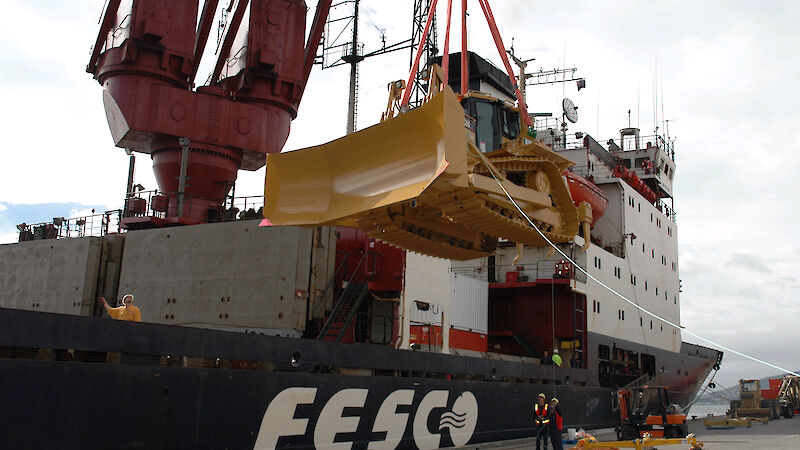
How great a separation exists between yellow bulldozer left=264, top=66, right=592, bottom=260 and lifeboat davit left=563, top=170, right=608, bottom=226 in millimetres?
6538

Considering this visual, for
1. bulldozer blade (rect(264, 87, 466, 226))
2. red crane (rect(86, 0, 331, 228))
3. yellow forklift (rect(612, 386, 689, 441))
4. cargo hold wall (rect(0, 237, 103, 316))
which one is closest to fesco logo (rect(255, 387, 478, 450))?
bulldozer blade (rect(264, 87, 466, 226))

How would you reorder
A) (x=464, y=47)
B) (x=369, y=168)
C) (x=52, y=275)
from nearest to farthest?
(x=369, y=168) → (x=464, y=47) → (x=52, y=275)

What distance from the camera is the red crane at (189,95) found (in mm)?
17938

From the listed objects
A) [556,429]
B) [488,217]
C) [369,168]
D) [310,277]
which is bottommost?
[556,429]

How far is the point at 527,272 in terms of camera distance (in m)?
19.7

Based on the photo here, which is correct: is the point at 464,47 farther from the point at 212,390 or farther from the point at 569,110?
the point at 569,110

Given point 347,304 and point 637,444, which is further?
point 347,304

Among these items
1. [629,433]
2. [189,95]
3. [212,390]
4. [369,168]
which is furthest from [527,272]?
[212,390]

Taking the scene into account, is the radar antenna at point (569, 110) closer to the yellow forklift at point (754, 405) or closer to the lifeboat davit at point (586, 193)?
the lifeboat davit at point (586, 193)

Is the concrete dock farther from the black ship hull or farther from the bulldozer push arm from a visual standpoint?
the bulldozer push arm

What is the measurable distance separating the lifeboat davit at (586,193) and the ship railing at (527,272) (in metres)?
1.83

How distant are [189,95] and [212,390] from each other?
12327 mm

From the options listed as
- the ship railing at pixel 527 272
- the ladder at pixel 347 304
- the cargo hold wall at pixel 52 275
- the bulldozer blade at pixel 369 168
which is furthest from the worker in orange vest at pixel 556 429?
the cargo hold wall at pixel 52 275

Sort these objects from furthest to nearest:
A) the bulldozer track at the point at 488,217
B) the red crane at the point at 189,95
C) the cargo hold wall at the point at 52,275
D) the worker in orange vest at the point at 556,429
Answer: the red crane at the point at 189,95 → the cargo hold wall at the point at 52,275 → the worker in orange vest at the point at 556,429 → the bulldozer track at the point at 488,217
